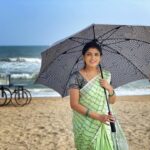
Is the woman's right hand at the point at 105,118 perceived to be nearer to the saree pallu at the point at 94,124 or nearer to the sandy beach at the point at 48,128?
the saree pallu at the point at 94,124

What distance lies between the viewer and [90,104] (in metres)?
3.07

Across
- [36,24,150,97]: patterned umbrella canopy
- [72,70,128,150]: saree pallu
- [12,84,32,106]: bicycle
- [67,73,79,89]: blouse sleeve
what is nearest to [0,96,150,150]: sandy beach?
[12,84,32,106]: bicycle

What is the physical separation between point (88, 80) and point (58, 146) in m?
4.44

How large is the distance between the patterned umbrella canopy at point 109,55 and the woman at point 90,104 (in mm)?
386

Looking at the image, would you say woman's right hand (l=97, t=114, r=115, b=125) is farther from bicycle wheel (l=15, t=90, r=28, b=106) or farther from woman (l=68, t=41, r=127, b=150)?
bicycle wheel (l=15, t=90, r=28, b=106)

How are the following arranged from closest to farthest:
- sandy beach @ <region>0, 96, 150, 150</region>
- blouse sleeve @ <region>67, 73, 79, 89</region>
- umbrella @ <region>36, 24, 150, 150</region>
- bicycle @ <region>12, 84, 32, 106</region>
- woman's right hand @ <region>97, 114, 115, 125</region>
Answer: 1. woman's right hand @ <region>97, 114, 115, 125</region>
2. blouse sleeve @ <region>67, 73, 79, 89</region>
3. umbrella @ <region>36, 24, 150, 150</region>
4. sandy beach @ <region>0, 96, 150, 150</region>
5. bicycle @ <region>12, 84, 32, 106</region>

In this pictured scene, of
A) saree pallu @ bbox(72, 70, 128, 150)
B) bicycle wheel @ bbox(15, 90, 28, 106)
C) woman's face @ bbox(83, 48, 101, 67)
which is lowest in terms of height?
bicycle wheel @ bbox(15, 90, 28, 106)

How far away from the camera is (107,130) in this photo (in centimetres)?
311

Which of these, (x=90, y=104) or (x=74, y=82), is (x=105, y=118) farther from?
(x=74, y=82)

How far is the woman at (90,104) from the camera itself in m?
3.07

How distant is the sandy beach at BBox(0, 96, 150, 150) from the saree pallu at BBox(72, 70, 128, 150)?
4144mm

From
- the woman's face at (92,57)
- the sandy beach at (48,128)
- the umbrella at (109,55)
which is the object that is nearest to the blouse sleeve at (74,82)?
the woman's face at (92,57)

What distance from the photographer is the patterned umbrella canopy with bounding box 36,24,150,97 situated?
11.6ft

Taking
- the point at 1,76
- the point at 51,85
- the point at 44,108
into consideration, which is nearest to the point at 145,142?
the point at 51,85
